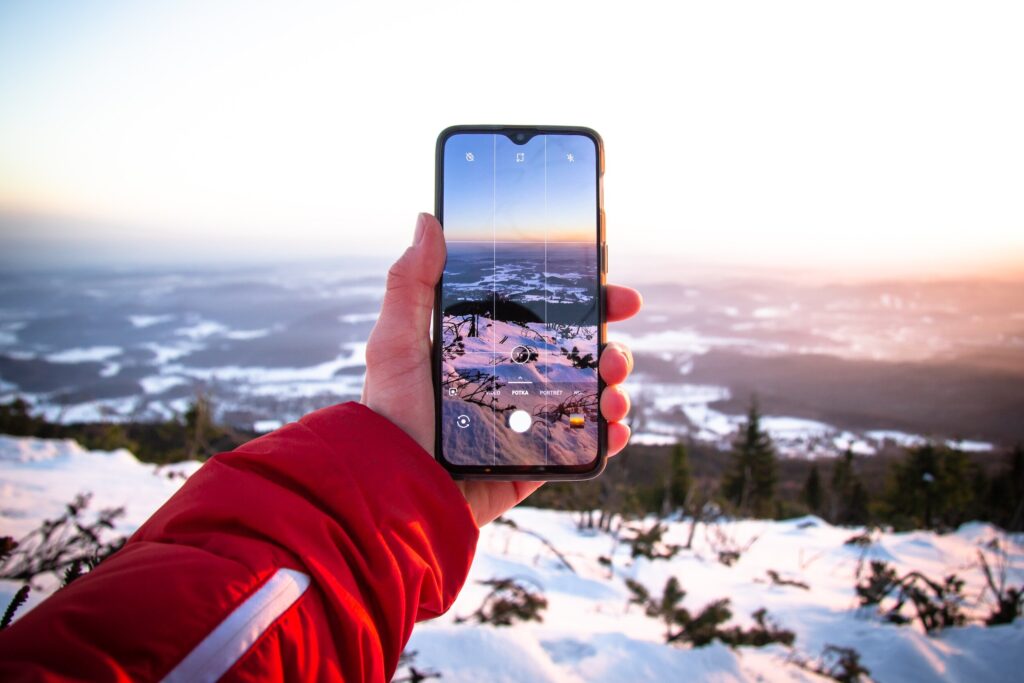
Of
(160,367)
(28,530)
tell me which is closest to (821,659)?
(28,530)

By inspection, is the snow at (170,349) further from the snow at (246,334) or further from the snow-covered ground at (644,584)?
the snow-covered ground at (644,584)

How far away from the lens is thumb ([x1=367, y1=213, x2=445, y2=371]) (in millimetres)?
1964

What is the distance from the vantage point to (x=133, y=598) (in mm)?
896

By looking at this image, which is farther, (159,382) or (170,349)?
(170,349)

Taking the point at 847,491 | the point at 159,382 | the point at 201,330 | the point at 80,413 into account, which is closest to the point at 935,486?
the point at 847,491

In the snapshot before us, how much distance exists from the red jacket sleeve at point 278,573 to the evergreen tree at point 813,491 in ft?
59.4

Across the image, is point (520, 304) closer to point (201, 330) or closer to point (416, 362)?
point (416, 362)

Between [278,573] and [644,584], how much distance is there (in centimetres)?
298

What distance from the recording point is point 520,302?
203 centimetres

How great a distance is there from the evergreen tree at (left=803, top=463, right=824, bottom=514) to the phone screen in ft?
57.2

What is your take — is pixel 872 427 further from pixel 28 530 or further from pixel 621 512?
pixel 28 530

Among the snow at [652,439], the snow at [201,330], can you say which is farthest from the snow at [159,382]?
the snow at [652,439]

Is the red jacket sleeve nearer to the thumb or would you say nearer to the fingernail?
the thumb

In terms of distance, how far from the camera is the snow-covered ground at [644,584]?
94.1 inches
